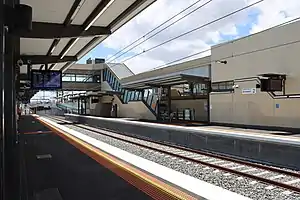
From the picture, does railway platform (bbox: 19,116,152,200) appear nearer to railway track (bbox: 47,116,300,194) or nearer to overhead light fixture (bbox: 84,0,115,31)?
railway track (bbox: 47,116,300,194)

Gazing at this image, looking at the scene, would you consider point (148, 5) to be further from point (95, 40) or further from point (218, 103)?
point (218, 103)

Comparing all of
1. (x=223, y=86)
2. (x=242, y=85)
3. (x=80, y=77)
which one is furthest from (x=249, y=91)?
(x=80, y=77)

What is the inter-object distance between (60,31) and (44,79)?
272 inches

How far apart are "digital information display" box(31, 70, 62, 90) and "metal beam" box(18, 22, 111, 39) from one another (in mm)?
6750

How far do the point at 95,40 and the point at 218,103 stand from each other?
1275 cm

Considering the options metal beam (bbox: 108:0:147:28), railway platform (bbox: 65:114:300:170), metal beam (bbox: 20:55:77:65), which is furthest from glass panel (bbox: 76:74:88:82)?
metal beam (bbox: 108:0:147:28)

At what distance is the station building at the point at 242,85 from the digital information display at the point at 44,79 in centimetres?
870

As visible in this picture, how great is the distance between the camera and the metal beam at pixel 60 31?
9.80m

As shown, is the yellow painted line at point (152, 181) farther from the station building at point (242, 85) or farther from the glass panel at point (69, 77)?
the glass panel at point (69, 77)

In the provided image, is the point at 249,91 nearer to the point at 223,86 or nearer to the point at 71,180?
the point at 223,86

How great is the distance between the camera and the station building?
17391 millimetres

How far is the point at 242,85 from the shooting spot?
2075 cm

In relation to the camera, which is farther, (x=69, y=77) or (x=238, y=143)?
(x=69, y=77)

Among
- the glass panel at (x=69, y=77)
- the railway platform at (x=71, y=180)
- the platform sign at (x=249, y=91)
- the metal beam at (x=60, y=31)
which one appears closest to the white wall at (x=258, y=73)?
the platform sign at (x=249, y=91)
